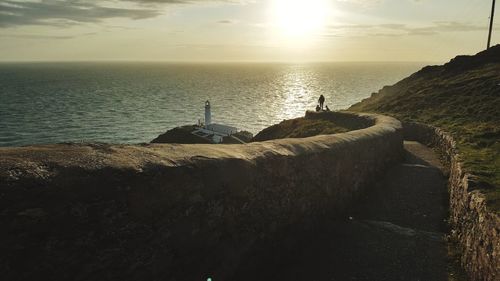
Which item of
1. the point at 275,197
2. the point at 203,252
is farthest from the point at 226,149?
the point at 203,252

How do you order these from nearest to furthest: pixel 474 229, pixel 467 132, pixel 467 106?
pixel 474 229 < pixel 467 132 < pixel 467 106

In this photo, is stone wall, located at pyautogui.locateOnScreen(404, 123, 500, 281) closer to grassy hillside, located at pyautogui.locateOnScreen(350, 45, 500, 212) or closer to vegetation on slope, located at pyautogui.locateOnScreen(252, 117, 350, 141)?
grassy hillside, located at pyautogui.locateOnScreen(350, 45, 500, 212)

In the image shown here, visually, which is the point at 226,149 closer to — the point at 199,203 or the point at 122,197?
the point at 199,203

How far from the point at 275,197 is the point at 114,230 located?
12.0ft

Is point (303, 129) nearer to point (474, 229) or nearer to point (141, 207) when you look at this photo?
point (474, 229)

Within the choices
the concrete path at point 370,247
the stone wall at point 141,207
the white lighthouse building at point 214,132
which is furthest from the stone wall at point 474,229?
the white lighthouse building at point 214,132

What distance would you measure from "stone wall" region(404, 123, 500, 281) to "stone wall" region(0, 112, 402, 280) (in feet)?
11.7

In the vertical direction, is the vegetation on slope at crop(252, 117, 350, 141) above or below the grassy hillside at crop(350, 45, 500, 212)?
below

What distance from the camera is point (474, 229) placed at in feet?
27.4

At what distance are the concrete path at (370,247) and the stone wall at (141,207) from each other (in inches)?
22.2

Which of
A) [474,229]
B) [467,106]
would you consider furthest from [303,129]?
[474,229]

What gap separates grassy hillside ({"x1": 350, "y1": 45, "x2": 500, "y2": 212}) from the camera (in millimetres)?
12656

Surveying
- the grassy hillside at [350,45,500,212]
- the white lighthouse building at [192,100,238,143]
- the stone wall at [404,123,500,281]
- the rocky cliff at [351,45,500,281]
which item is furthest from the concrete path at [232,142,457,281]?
the white lighthouse building at [192,100,238,143]

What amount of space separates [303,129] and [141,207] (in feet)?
81.4
